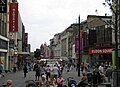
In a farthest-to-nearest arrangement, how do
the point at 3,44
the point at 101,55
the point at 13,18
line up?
the point at 101,55
the point at 13,18
the point at 3,44

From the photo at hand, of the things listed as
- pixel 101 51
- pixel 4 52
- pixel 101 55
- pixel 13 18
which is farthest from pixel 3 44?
pixel 101 55

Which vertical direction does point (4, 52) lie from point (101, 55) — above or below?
above

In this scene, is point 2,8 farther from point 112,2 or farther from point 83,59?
point 83,59

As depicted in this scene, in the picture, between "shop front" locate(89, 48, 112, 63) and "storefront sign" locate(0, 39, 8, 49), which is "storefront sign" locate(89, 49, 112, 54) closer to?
"shop front" locate(89, 48, 112, 63)

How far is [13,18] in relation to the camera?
55219 millimetres

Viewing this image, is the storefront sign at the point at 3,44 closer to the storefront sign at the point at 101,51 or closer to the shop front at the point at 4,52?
the shop front at the point at 4,52

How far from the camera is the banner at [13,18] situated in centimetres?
5372

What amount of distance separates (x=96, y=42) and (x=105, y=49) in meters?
6.33

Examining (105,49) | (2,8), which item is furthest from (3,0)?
(105,49)

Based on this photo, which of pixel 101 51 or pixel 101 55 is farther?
pixel 101 55

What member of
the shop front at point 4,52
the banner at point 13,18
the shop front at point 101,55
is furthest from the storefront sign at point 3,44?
the shop front at point 101,55

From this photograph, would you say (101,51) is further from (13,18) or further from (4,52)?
(13,18)

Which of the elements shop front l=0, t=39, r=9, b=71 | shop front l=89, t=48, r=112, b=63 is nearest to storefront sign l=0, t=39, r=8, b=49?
shop front l=0, t=39, r=9, b=71

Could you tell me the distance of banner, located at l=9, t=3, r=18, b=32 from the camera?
2115 inches
